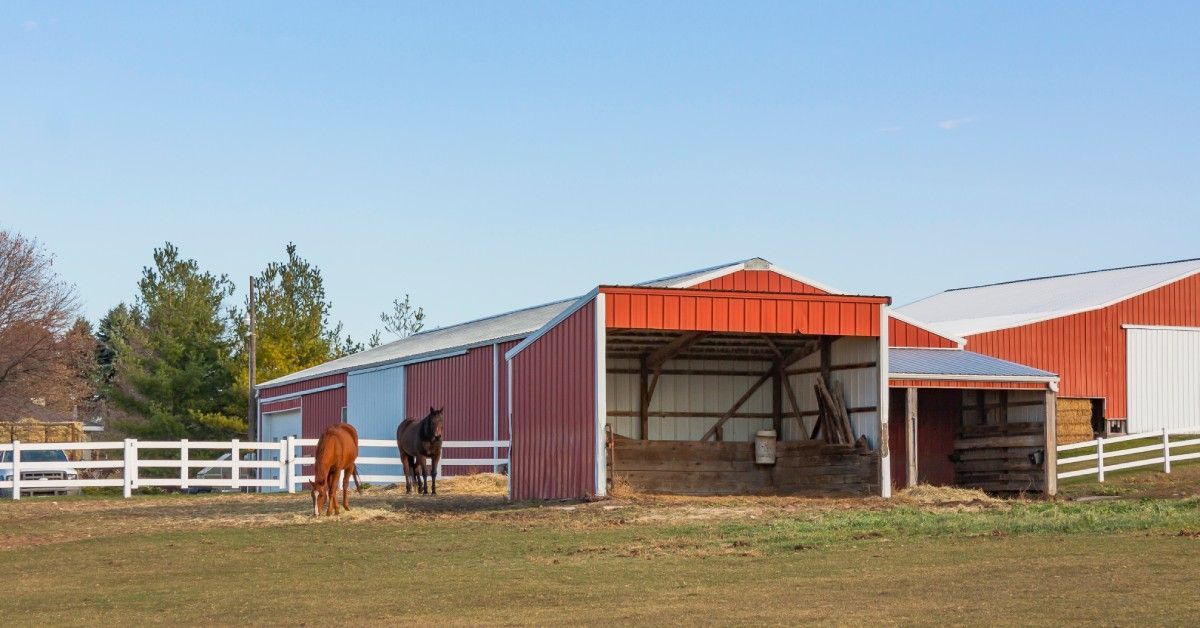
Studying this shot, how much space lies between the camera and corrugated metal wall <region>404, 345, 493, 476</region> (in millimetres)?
34156

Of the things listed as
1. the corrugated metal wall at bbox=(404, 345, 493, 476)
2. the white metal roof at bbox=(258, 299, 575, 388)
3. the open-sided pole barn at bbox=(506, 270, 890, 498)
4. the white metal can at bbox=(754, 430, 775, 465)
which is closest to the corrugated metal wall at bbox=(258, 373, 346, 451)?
the white metal roof at bbox=(258, 299, 575, 388)

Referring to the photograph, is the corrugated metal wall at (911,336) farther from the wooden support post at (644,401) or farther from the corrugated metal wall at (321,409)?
the corrugated metal wall at (321,409)

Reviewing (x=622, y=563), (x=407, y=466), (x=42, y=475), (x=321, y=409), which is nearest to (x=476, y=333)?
(x=321, y=409)

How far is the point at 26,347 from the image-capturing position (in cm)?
5525

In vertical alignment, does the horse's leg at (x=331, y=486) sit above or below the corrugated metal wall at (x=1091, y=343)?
below

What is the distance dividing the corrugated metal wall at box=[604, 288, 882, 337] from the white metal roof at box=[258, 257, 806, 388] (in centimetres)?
447

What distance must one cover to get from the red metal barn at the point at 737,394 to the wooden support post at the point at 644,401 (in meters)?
0.04

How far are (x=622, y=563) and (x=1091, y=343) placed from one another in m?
25.3

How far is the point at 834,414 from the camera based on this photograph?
85.5ft

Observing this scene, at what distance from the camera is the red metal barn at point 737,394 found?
78.0 ft

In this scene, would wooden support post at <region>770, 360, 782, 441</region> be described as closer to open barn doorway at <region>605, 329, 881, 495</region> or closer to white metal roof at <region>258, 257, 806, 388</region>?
open barn doorway at <region>605, 329, 881, 495</region>

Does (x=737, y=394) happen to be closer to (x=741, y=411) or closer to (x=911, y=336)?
(x=741, y=411)

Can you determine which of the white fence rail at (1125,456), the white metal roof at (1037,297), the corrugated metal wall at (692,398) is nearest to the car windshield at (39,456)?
the corrugated metal wall at (692,398)

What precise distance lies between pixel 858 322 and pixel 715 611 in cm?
1388
